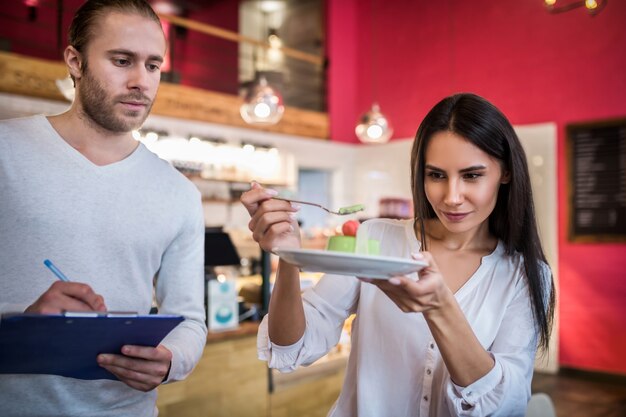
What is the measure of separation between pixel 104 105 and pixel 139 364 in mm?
711

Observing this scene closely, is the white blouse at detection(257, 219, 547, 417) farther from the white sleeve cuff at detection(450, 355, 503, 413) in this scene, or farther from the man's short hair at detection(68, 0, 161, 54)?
the man's short hair at detection(68, 0, 161, 54)

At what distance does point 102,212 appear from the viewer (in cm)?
157

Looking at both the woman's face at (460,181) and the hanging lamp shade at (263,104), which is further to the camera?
the hanging lamp shade at (263,104)

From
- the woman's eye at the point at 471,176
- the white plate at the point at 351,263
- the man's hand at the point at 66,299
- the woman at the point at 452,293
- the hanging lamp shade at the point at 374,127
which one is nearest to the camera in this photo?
the white plate at the point at 351,263

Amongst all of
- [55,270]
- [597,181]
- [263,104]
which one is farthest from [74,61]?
[597,181]

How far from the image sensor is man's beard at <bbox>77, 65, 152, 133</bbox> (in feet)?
5.19

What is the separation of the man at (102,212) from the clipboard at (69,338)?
5.6 inches

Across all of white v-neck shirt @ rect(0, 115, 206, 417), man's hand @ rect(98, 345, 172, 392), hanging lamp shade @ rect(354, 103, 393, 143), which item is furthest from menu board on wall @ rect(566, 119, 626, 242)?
man's hand @ rect(98, 345, 172, 392)

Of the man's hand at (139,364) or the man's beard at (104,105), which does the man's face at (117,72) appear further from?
the man's hand at (139,364)

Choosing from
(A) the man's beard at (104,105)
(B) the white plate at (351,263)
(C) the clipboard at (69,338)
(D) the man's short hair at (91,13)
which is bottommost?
(C) the clipboard at (69,338)

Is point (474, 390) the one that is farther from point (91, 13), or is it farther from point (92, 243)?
point (91, 13)

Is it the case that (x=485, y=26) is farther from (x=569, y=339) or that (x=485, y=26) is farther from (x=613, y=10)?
(x=569, y=339)

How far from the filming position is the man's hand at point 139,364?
1287 mm

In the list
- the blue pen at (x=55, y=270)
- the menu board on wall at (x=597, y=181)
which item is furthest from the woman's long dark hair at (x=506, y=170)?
the menu board on wall at (x=597, y=181)
